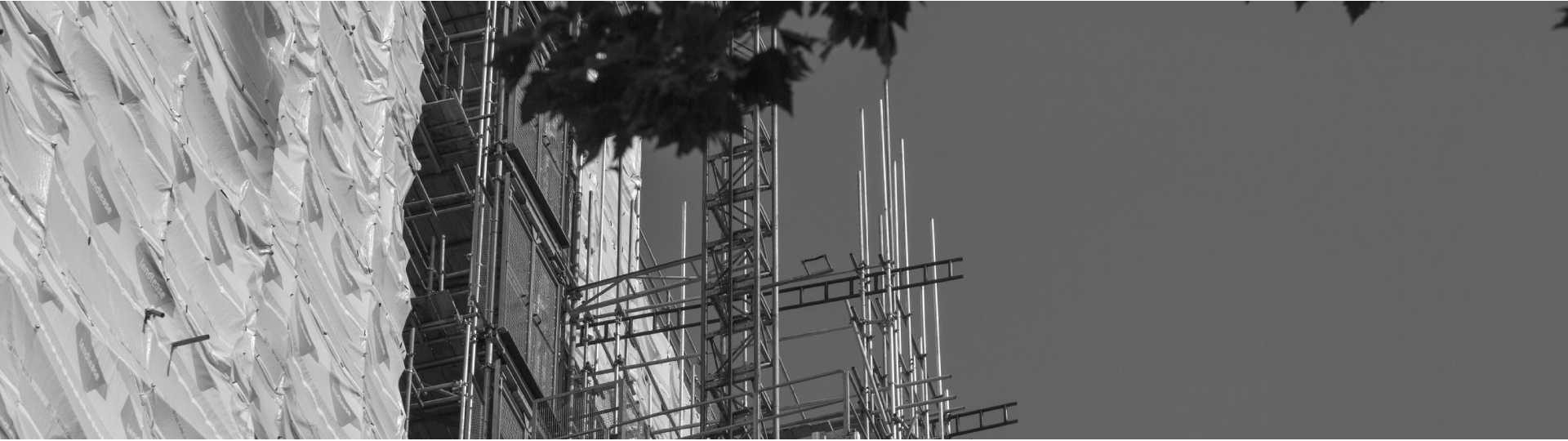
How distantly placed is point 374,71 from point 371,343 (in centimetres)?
296

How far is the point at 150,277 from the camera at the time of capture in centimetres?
1645

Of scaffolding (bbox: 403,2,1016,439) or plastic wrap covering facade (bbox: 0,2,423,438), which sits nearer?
plastic wrap covering facade (bbox: 0,2,423,438)

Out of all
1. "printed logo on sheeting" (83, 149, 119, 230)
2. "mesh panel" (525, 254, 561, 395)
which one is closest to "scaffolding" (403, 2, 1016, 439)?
"mesh panel" (525, 254, 561, 395)

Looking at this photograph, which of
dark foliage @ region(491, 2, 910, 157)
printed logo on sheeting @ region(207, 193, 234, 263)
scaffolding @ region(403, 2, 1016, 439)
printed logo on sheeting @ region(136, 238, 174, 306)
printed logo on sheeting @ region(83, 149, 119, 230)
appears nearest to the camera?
dark foliage @ region(491, 2, 910, 157)

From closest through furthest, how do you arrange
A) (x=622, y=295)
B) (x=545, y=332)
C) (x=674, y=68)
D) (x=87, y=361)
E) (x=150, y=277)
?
(x=674, y=68), (x=87, y=361), (x=150, y=277), (x=545, y=332), (x=622, y=295)

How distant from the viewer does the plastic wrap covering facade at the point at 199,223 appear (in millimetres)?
15117

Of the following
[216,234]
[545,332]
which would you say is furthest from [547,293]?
[216,234]

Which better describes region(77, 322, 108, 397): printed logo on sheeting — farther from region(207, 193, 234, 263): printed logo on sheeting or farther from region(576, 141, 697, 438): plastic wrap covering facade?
region(576, 141, 697, 438): plastic wrap covering facade

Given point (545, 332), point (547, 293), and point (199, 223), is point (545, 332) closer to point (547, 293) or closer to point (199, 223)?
point (547, 293)

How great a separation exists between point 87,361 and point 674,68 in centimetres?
806

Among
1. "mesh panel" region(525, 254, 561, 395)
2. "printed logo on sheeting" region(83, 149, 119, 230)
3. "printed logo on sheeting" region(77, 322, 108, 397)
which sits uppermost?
"mesh panel" region(525, 254, 561, 395)

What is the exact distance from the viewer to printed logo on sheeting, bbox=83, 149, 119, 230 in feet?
52.2

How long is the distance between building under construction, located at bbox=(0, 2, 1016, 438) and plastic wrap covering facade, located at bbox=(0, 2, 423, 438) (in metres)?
0.02

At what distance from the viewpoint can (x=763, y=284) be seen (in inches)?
1124
